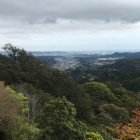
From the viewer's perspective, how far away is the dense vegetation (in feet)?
56.0

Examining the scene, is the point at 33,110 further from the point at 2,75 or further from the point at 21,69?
the point at 21,69

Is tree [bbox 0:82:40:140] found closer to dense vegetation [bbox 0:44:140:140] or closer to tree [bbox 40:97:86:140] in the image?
dense vegetation [bbox 0:44:140:140]

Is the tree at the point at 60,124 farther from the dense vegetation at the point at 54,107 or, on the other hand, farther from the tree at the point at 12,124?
the tree at the point at 12,124

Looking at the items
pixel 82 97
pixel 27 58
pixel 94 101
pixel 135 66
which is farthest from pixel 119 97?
pixel 135 66

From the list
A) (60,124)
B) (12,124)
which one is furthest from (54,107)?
(12,124)

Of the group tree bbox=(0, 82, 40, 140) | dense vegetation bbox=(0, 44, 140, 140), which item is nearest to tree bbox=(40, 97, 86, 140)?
dense vegetation bbox=(0, 44, 140, 140)

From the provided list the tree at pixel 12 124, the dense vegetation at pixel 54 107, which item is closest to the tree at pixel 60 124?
the dense vegetation at pixel 54 107

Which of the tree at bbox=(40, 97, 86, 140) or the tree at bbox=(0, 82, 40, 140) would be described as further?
the tree at bbox=(0, 82, 40, 140)

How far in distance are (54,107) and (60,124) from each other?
1.37 metres

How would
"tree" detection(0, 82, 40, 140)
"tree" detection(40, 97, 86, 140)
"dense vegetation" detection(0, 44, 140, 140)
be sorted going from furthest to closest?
"tree" detection(0, 82, 40, 140)
"dense vegetation" detection(0, 44, 140, 140)
"tree" detection(40, 97, 86, 140)

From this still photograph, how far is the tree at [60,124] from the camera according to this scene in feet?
54.1

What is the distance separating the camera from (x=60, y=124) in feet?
54.1

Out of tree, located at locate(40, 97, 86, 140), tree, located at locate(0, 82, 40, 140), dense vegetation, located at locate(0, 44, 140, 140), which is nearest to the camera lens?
tree, located at locate(40, 97, 86, 140)

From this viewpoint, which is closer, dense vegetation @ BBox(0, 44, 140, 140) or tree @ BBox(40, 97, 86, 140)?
tree @ BBox(40, 97, 86, 140)
